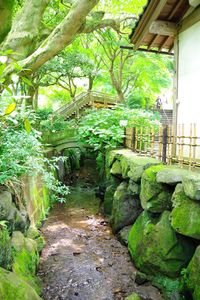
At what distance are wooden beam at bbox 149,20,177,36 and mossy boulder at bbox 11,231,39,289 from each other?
578 cm

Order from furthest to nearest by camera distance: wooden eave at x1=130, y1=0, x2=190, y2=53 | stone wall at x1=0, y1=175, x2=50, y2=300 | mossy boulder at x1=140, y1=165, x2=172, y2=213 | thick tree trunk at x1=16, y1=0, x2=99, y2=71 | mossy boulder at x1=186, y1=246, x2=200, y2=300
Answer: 1. wooden eave at x1=130, y1=0, x2=190, y2=53
2. thick tree trunk at x1=16, y1=0, x2=99, y2=71
3. mossy boulder at x1=140, y1=165, x2=172, y2=213
4. mossy boulder at x1=186, y1=246, x2=200, y2=300
5. stone wall at x1=0, y1=175, x2=50, y2=300

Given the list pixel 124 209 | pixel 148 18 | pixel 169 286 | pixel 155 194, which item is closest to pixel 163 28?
pixel 148 18

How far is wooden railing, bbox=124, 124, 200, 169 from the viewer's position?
575cm

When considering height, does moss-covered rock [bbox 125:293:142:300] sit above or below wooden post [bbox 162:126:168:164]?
below

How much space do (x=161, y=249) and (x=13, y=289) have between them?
2.75m

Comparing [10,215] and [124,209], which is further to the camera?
[124,209]

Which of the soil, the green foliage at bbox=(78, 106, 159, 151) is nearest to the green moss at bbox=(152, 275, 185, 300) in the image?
the soil

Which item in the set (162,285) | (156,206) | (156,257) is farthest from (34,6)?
(162,285)

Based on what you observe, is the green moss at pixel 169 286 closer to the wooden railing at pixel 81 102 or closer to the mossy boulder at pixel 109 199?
the mossy boulder at pixel 109 199

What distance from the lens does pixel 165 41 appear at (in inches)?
336

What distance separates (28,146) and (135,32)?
4.82 meters

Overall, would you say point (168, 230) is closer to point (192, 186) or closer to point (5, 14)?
point (192, 186)

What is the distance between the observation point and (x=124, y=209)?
7.88m

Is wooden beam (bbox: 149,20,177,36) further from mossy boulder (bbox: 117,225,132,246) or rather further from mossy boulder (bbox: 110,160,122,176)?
mossy boulder (bbox: 117,225,132,246)
